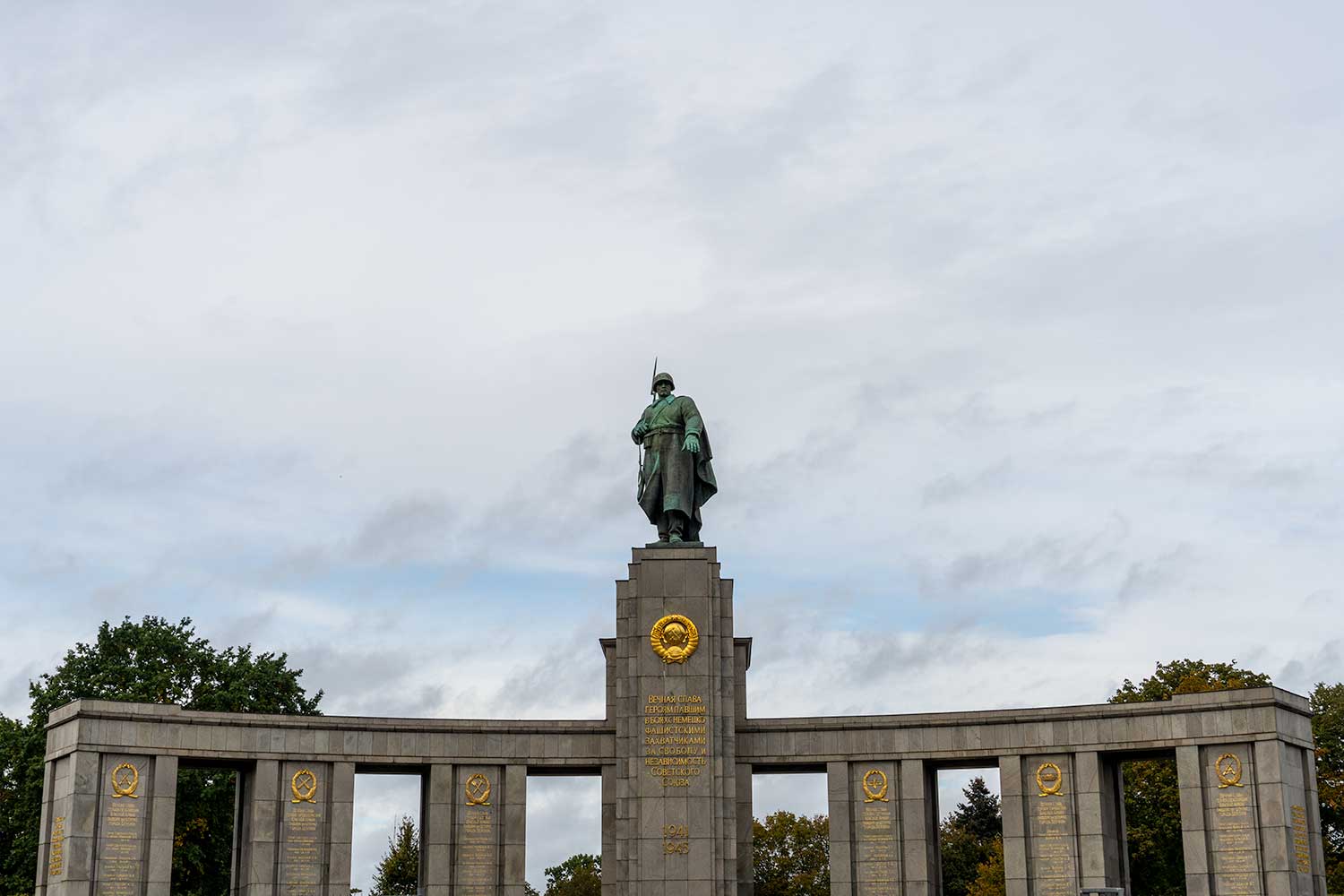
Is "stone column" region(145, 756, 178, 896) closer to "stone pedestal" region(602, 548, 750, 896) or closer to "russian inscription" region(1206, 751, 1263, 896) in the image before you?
"stone pedestal" region(602, 548, 750, 896)

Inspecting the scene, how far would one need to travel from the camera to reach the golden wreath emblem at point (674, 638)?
42.6 metres

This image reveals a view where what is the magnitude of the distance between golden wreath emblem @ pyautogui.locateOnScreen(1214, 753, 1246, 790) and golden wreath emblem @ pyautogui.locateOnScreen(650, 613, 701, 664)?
12361 mm

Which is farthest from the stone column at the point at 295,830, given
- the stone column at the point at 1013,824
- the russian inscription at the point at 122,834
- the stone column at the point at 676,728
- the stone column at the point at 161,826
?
the stone column at the point at 1013,824

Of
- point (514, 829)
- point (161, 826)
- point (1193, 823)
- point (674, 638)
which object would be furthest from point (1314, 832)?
point (161, 826)

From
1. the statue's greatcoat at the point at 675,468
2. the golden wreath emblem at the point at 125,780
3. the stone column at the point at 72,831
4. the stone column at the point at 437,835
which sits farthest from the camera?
the statue's greatcoat at the point at 675,468

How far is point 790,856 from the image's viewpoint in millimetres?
81375

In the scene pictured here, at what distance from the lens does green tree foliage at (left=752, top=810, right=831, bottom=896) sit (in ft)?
261

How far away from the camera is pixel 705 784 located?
41844 millimetres

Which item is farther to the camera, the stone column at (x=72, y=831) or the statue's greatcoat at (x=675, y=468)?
the statue's greatcoat at (x=675, y=468)

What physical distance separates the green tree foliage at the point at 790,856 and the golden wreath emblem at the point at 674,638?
3948 cm

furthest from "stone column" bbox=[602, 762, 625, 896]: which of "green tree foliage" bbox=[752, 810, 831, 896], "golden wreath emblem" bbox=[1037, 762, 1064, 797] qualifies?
"green tree foliage" bbox=[752, 810, 831, 896]

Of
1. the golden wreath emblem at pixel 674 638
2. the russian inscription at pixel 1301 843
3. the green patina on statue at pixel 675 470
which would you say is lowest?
the russian inscription at pixel 1301 843

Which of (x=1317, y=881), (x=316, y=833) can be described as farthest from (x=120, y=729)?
(x=1317, y=881)

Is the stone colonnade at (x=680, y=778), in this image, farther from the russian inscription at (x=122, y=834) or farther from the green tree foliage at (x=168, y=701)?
the green tree foliage at (x=168, y=701)
